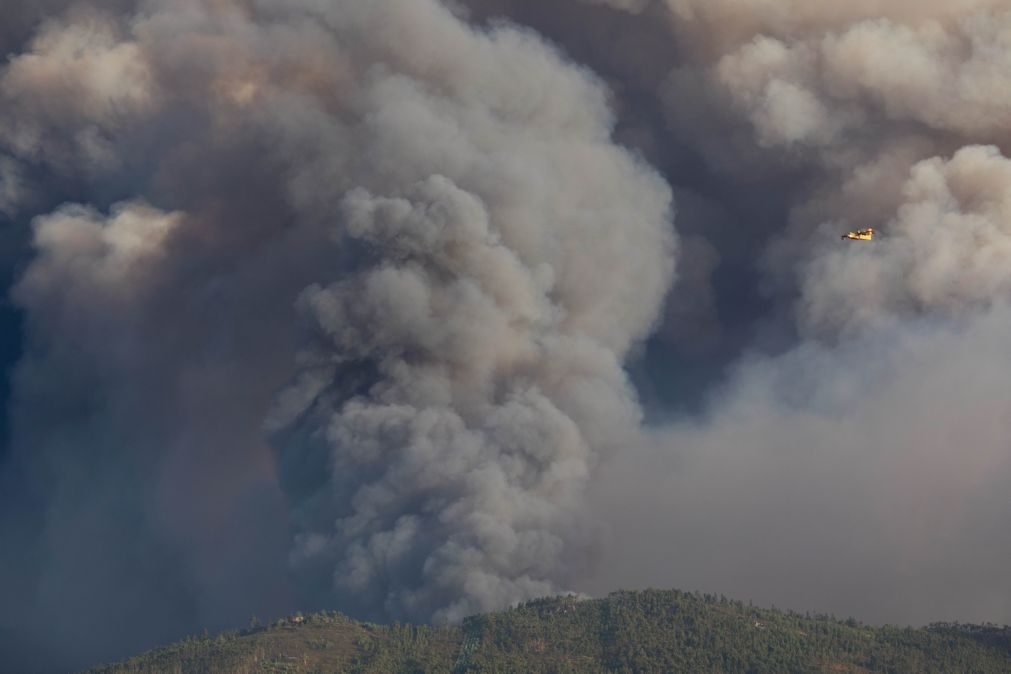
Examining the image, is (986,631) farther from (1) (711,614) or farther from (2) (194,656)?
(2) (194,656)

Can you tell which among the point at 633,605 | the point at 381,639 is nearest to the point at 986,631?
the point at 633,605

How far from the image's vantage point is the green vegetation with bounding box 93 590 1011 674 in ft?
412

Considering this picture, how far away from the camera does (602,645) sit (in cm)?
12700

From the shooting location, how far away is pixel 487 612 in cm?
12812

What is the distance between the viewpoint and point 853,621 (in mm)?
131000

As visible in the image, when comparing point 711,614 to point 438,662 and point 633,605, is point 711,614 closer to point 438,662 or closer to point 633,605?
point 633,605

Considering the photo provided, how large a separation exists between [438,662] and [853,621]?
17.1 m

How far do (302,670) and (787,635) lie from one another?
18850 millimetres

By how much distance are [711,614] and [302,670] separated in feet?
53.5

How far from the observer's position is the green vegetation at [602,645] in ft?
412

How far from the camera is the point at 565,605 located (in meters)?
129

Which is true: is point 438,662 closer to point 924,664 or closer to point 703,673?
point 703,673

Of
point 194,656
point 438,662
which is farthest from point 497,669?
point 194,656

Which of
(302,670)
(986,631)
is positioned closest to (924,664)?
(986,631)
